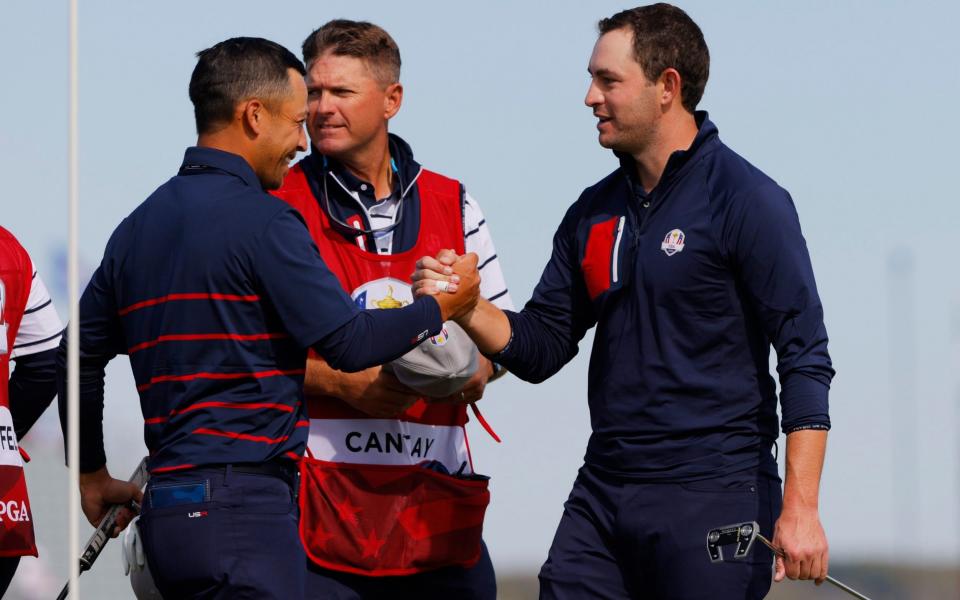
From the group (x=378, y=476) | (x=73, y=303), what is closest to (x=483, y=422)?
(x=378, y=476)

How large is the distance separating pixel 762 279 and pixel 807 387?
1.26 ft

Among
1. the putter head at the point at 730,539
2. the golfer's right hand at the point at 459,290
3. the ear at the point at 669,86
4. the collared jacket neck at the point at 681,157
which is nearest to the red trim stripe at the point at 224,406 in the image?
the golfer's right hand at the point at 459,290

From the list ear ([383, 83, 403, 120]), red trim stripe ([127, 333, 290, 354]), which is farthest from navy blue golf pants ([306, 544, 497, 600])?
ear ([383, 83, 403, 120])

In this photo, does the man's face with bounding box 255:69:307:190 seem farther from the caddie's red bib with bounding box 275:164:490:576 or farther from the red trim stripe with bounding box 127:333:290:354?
the caddie's red bib with bounding box 275:164:490:576

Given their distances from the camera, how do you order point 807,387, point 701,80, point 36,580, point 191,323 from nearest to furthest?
1. point 191,323
2. point 807,387
3. point 701,80
4. point 36,580

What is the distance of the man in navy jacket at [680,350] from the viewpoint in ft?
18.1

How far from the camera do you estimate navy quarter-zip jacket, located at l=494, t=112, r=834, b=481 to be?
18.0 ft

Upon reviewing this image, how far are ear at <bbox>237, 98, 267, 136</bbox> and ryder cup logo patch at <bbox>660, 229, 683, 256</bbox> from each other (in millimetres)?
1391

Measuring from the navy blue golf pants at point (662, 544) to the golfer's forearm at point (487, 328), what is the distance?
2.04 feet

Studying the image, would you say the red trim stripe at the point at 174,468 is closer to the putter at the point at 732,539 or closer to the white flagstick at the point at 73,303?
the white flagstick at the point at 73,303

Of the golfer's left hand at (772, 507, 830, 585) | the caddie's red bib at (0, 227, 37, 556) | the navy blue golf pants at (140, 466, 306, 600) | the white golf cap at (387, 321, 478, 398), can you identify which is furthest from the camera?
the caddie's red bib at (0, 227, 37, 556)

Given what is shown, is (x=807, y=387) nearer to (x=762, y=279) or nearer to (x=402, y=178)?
(x=762, y=279)

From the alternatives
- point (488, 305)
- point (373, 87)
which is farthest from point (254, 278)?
point (373, 87)

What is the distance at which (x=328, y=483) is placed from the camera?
623 cm
